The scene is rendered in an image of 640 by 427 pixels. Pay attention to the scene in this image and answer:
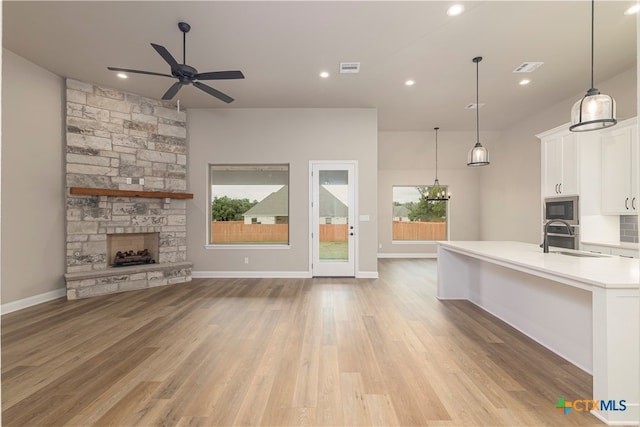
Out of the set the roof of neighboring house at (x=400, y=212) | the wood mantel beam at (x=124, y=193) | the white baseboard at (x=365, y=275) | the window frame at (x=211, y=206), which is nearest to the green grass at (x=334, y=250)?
the white baseboard at (x=365, y=275)

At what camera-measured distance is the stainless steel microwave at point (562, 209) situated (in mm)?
4766

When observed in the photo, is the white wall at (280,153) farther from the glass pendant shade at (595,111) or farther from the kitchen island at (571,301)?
the glass pendant shade at (595,111)

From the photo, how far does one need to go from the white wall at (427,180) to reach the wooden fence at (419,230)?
13.9 inches

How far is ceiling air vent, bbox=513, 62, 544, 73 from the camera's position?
432 cm

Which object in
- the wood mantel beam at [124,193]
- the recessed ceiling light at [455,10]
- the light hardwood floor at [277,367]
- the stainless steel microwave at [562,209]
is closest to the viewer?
the light hardwood floor at [277,367]

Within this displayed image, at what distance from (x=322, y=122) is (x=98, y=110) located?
12.0 ft

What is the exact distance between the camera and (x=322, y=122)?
592 centimetres

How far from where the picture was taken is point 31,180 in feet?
14.2

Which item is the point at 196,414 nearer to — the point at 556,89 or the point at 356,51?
the point at 356,51

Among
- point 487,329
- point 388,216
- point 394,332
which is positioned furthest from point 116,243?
point 388,216

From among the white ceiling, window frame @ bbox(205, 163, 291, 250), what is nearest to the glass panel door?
window frame @ bbox(205, 163, 291, 250)

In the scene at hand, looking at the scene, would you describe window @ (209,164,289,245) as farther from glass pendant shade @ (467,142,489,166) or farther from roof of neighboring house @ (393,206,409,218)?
roof of neighboring house @ (393,206,409,218)

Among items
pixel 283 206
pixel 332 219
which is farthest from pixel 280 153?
pixel 332 219

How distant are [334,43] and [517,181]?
18.0 ft
